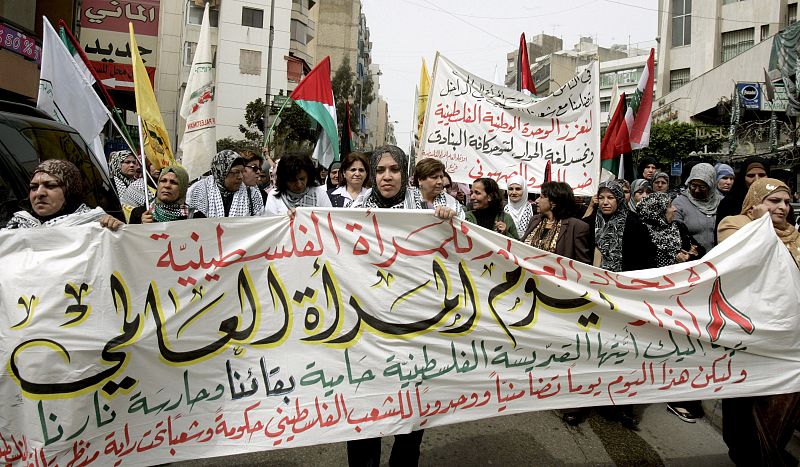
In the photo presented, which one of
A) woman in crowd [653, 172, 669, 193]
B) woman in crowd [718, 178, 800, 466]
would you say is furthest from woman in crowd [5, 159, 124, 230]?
woman in crowd [653, 172, 669, 193]

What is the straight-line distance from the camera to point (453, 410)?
282cm

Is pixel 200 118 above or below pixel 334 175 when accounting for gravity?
above

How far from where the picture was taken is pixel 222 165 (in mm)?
4203

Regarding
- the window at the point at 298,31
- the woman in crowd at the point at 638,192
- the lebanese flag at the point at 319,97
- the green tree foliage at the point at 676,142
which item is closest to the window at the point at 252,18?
the window at the point at 298,31

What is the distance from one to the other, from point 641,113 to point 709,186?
2131mm

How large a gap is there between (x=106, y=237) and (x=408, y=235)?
4.63 ft

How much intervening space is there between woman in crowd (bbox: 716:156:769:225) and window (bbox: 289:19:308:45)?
45.3 meters

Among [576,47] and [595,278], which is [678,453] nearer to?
[595,278]

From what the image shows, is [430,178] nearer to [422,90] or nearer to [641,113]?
[641,113]

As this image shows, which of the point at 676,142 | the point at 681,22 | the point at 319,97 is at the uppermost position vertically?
the point at 681,22

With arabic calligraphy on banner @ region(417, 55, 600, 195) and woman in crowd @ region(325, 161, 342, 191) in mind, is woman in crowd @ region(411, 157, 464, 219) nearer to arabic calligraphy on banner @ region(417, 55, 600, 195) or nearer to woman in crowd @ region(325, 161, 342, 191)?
arabic calligraphy on banner @ region(417, 55, 600, 195)

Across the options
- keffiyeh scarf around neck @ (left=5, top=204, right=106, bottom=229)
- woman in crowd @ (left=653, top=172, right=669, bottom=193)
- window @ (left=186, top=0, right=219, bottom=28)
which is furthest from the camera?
window @ (left=186, top=0, right=219, bottom=28)

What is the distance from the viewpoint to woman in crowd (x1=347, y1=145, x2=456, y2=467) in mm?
2814

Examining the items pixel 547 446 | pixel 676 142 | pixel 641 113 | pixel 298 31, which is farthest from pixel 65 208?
pixel 298 31
